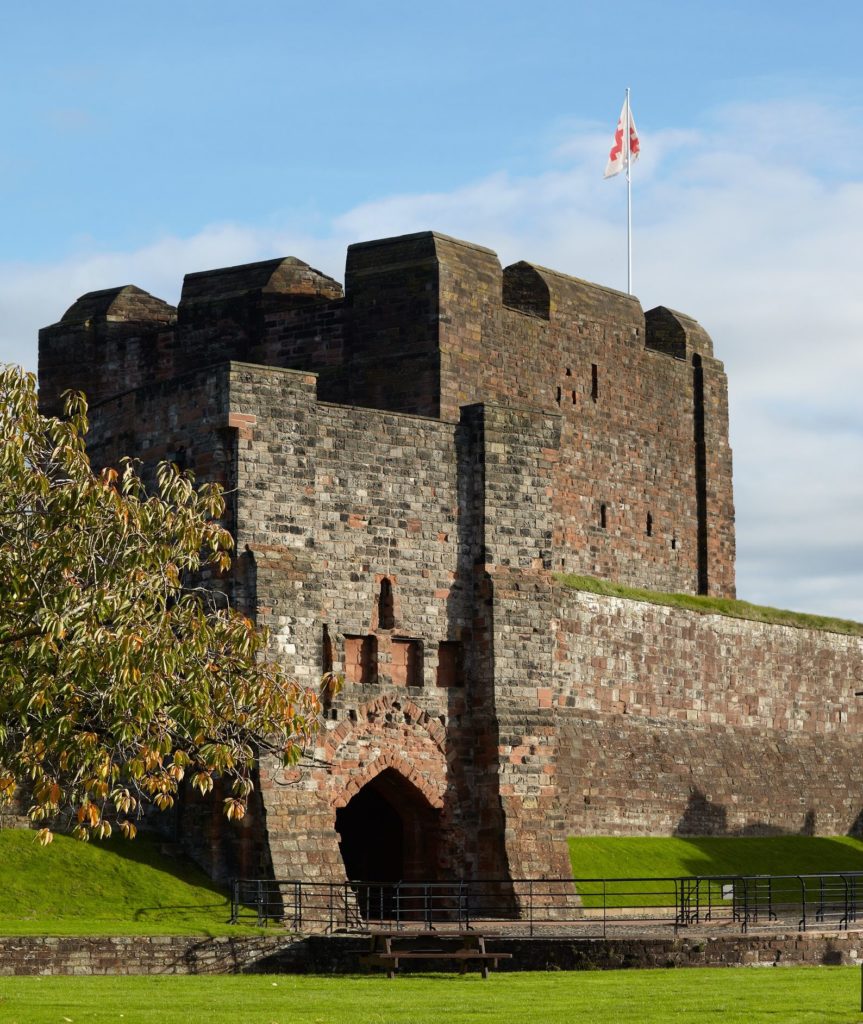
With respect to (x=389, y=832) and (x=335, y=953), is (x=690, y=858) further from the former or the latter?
(x=335, y=953)

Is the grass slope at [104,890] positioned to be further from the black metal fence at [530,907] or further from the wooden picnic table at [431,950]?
the wooden picnic table at [431,950]

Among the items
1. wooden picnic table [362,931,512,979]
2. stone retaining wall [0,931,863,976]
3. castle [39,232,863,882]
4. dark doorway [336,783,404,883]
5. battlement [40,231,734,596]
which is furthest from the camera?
battlement [40,231,734,596]

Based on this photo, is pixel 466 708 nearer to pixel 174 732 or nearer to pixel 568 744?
pixel 568 744

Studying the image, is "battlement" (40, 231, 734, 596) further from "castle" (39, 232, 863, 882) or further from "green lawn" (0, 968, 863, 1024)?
"green lawn" (0, 968, 863, 1024)

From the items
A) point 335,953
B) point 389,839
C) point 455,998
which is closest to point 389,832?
point 389,839

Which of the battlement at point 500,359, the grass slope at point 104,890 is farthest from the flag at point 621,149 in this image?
the grass slope at point 104,890

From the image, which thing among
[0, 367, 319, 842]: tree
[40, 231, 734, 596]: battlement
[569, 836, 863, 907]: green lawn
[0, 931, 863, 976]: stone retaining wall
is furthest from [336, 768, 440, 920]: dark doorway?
[0, 367, 319, 842]: tree

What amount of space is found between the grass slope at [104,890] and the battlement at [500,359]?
36.7ft

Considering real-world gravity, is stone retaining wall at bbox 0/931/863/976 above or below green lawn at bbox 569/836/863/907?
below

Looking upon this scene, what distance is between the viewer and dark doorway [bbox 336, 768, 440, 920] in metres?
31.6

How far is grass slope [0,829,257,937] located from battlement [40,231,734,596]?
11192 millimetres

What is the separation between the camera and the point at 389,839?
32750 millimetres

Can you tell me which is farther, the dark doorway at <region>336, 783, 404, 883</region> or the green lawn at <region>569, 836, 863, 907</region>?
the green lawn at <region>569, 836, 863, 907</region>

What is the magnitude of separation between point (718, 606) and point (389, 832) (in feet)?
41.5
